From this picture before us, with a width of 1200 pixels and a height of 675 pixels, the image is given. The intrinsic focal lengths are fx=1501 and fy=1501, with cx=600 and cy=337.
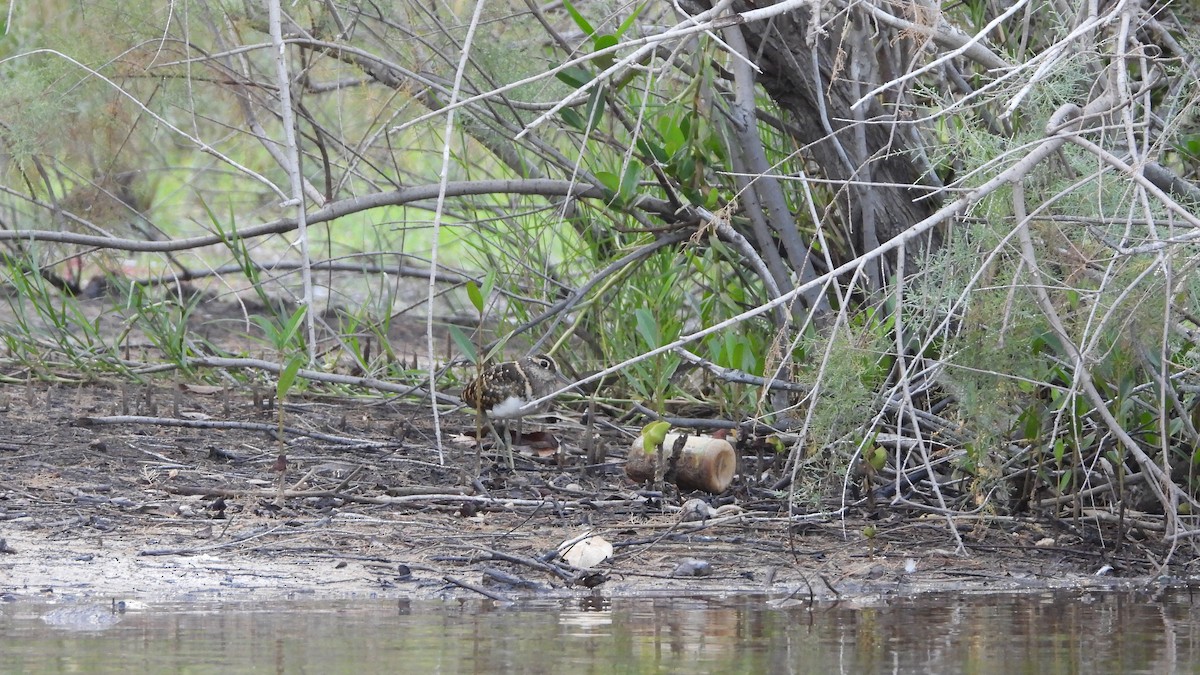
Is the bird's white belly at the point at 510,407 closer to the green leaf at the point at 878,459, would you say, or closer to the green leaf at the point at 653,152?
Result: the green leaf at the point at 653,152

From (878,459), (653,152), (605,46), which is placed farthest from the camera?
(653,152)

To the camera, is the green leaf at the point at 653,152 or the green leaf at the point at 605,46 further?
the green leaf at the point at 653,152

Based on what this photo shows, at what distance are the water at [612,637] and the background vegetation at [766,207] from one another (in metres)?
0.44

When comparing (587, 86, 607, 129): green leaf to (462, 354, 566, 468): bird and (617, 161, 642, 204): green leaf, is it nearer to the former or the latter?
(617, 161, 642, 204): green leaf

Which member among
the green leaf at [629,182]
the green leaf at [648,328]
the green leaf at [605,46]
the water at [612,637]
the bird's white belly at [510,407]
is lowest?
the water at [612,637]

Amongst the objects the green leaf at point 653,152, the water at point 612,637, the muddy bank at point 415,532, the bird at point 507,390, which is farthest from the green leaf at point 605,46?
the water at point 612,637

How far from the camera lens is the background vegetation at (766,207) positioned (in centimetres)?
359

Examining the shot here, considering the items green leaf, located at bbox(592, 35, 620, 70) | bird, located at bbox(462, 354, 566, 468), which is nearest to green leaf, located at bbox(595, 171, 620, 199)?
green leaf, located at bbox(592, 35, 620, 70)

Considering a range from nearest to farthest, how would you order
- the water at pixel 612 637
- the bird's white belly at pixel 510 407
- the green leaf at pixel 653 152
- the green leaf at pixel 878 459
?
the water at pixel 612 637
the green leaf at pixel 878 459
the bird's white belly at pixel 510 407
the green leaf at pixel 653 152

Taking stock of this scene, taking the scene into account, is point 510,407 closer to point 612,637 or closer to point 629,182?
point 629,182

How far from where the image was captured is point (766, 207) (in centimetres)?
513

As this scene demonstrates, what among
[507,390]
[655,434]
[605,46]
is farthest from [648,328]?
[605,46]

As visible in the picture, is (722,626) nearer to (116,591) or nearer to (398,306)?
(116,591)

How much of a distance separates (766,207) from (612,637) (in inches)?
98.8
